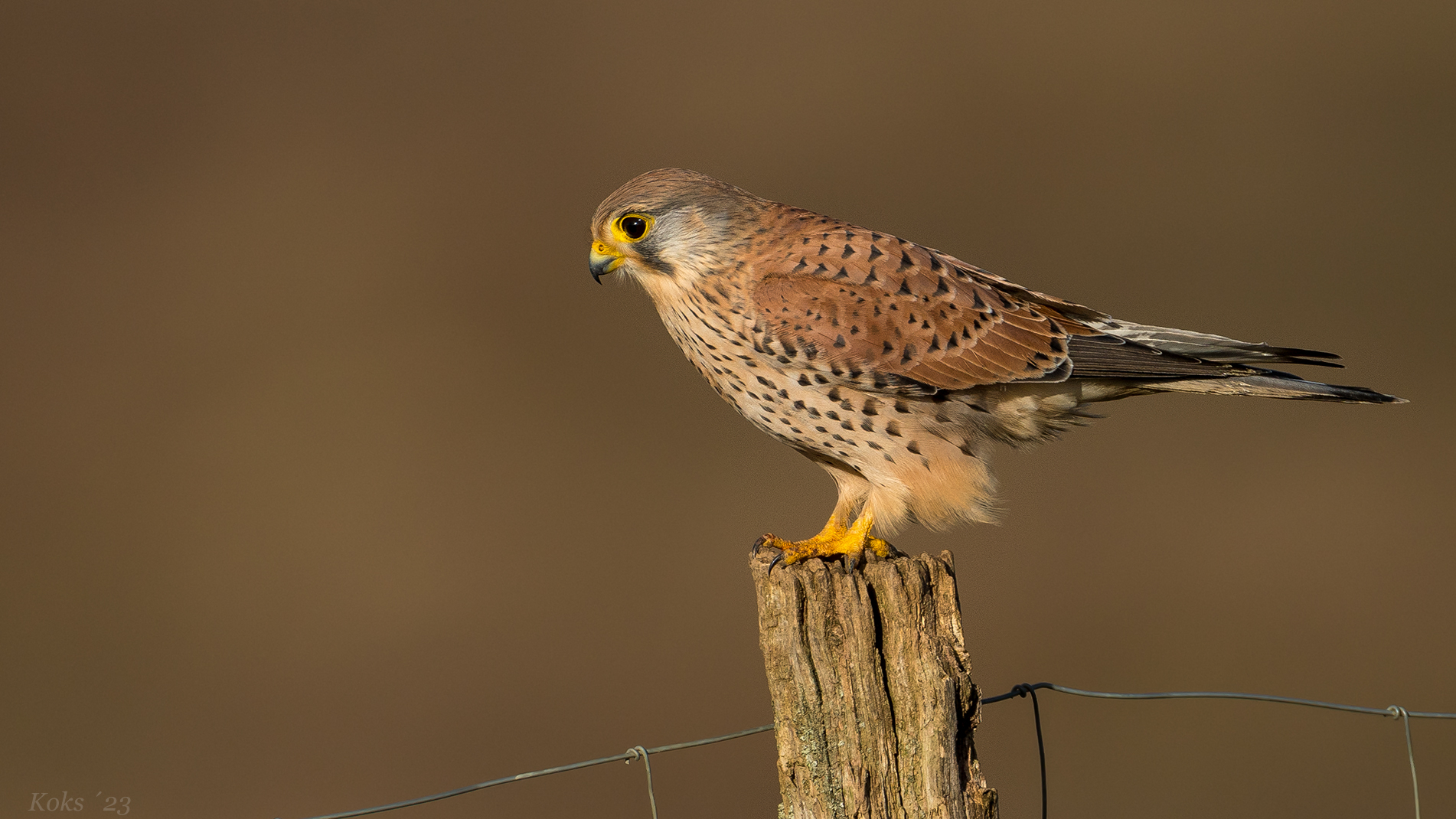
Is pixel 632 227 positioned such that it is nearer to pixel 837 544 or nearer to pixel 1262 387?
pixel 837 544

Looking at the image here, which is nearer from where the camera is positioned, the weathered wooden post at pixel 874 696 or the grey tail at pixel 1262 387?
the weathered wooden post at pixel 874 696

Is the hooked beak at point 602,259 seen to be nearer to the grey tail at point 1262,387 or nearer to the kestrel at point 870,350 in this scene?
the kestrel at point 870,350

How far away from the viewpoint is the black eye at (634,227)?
3379 mm

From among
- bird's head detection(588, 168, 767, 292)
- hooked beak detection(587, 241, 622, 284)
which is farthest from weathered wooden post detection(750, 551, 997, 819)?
hooked beak detection(587, 241, 622, 284)

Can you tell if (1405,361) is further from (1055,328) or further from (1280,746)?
(1055,328)

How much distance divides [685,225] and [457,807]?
452cm

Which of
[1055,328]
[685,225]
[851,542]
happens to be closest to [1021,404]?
[1055,328]

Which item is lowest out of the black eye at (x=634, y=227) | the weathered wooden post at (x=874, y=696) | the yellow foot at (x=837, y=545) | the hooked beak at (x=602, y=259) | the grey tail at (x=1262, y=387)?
the weathered wooden post at (x=874, y=696)

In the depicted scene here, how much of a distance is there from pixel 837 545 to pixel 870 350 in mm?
539

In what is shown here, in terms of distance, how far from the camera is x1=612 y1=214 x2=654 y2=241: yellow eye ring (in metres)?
3.38

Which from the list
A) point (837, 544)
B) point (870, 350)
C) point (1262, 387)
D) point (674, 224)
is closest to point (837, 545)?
point (837, 544)

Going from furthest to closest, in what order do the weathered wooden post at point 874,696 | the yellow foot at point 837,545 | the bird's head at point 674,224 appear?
the bird's head at point 674,224
the yellow foot at point 837,545
the weathered wooden post at point 874,696

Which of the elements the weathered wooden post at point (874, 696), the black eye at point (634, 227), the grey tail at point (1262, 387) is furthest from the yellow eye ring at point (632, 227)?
the grey tail at point (1262, 387)

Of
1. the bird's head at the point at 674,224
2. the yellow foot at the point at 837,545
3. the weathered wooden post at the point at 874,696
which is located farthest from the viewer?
the bird's head at the point at 674,224
